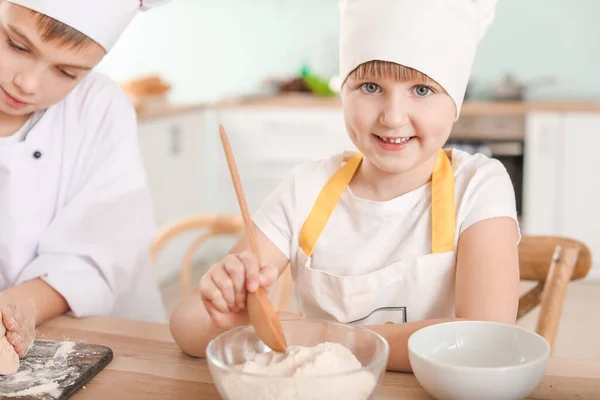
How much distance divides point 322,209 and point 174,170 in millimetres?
2713

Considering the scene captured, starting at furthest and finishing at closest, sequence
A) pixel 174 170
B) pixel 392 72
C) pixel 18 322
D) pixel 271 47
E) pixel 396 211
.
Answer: pixel 271 47
pixel 174 170
pixel 396 211
pixel 392 72
pixel 18 322

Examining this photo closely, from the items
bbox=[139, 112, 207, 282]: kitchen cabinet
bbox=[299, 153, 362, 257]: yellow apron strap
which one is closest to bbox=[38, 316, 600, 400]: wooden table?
bbox=[299, 153, 362, 257]: yellow apron strap

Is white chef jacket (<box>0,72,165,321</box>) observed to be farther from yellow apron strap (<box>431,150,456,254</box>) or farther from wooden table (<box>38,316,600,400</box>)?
yellow apron strap (<box>431,150,456,254</box>)

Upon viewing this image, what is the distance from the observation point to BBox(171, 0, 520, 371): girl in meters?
1.03

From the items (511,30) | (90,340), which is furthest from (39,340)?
(511,30)

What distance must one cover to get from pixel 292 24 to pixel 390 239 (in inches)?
137

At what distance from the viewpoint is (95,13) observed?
1.20 m

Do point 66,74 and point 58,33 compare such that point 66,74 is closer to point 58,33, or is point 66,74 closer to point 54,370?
point 58,33

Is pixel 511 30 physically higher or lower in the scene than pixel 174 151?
higher

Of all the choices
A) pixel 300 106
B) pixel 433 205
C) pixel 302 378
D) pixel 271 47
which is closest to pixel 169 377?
pixel 302 378

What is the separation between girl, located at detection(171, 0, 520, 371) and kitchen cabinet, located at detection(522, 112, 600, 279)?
2622 millimetres

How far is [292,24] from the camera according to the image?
14.7 feet

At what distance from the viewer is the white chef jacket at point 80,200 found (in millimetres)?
1288

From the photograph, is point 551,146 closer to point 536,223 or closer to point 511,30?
point 536,223
